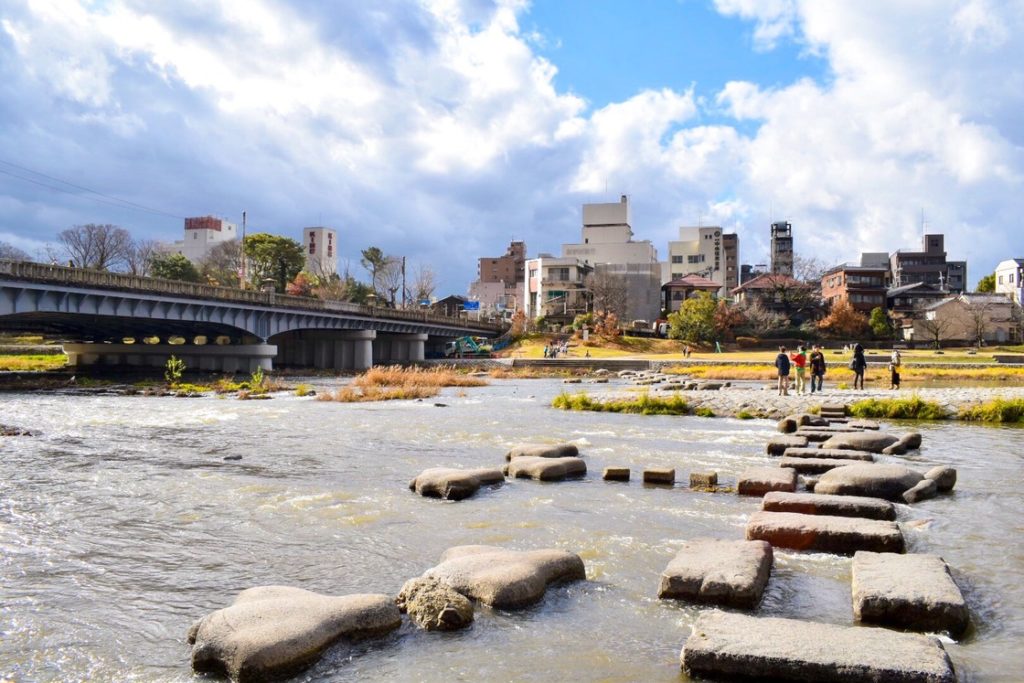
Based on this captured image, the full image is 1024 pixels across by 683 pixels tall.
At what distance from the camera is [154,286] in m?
44.7

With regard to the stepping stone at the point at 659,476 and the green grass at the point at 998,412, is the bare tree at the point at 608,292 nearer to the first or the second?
the green grass at the point at 998,412

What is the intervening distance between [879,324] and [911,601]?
84.2 metres

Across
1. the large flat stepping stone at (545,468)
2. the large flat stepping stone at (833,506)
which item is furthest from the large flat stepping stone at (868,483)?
the large flat stepping stone at (545,468)

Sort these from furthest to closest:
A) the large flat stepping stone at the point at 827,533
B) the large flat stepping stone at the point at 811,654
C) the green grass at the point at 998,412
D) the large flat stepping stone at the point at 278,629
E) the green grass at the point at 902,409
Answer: the green grass at the point at 902,409, the green grass at the point at 998,412, the large flat stepping stone at the point at 827,533, the large flat stepping stone at the point at 278,629, the large flat stepping stone at the point at 811,654

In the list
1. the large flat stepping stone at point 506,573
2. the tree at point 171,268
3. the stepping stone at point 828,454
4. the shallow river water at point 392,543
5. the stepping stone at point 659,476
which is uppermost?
the tree at point 171,268

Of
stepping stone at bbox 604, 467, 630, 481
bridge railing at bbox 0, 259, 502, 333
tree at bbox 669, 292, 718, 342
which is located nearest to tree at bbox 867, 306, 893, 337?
tree at bbox 669, 292, 718, 342

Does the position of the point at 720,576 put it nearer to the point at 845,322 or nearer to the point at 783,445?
the point at 783,445

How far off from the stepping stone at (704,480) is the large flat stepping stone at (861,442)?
179 inches

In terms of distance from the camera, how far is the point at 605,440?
18.4 meters

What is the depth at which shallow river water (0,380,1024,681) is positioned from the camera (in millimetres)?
5648

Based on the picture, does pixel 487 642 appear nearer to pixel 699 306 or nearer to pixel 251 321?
pixel 251 321

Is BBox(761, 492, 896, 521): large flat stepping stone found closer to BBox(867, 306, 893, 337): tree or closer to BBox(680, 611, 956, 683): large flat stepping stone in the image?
BBox(680, 611, 956, 683): large flat stepping stone

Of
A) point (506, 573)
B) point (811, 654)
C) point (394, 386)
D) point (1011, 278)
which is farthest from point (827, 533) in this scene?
point (1011, 278)

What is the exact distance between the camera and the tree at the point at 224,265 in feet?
359
